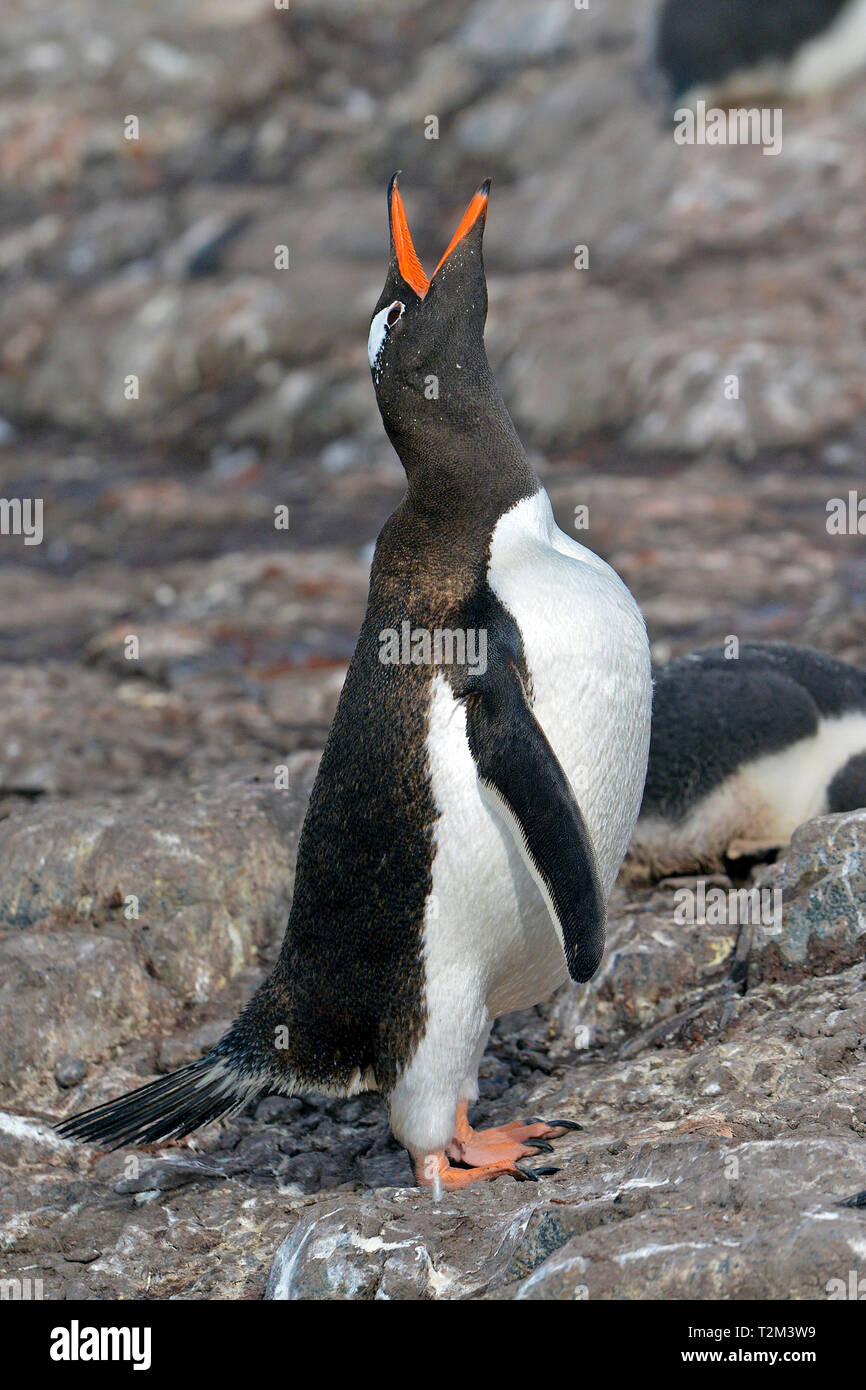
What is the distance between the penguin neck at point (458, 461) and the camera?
328cm

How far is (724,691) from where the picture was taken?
15.2 feet

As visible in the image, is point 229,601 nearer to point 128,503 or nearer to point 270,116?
point 128,503

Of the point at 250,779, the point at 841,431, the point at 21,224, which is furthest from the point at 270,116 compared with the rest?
the point at 250,779

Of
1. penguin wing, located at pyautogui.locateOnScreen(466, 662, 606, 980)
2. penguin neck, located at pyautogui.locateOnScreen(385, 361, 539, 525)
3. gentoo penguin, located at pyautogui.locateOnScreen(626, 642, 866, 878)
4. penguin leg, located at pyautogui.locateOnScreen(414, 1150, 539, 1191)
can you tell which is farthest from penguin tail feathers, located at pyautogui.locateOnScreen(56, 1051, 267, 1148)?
gentoo penguin, located at pyautogui.locateOnScreen(626, 642, 866, 878)

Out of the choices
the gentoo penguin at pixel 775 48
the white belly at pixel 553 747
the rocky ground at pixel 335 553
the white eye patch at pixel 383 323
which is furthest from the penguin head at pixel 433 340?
the gentoo penguin at pixel 775 48

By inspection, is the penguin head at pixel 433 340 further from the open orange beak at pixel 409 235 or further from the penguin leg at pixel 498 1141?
the penguin leg at pixel 498 1141

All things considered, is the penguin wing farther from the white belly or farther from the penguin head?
the penguin head

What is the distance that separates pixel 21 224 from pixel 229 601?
7838mm

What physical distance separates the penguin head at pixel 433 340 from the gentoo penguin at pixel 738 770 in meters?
1.56

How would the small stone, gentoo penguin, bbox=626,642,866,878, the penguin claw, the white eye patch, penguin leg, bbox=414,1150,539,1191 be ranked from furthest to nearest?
gentoo penguin, bbox=626,642,866,878
the small stone
the white eye patch
the penguin claw
penguin leg, bbox=414,1150,539,1191

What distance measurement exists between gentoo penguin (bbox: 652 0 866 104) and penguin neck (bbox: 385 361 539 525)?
360 inches

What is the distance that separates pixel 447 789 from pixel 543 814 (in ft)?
0.83

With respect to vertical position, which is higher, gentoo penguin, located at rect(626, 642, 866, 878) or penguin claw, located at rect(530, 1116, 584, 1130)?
gentoo penguin, located at rect(626, 642, 866, 878)

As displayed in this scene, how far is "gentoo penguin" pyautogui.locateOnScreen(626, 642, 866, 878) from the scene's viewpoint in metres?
4.51
